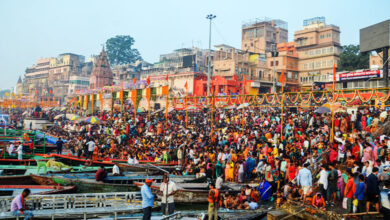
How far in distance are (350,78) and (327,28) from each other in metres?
21.0

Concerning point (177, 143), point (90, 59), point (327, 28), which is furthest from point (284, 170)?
point (90, 59)

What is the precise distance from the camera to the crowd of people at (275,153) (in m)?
9.94

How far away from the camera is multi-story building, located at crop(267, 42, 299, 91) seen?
173 ft

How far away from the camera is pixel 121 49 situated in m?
96.9

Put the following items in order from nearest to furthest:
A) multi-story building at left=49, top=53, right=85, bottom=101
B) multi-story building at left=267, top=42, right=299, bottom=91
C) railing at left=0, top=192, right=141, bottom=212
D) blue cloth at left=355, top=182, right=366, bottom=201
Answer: blue cloth at left=355, top=182, right=366, bottom=201, railing at left=0, top=192, right=141, bottom=212, multi-story building at left=267, top=42, right=299, bottom=91, multi-story building at left=49, top=53, right=85, bottom=101

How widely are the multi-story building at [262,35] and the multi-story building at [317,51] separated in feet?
20.8

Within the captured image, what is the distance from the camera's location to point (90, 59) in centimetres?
10631

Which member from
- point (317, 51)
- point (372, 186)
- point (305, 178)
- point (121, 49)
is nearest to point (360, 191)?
point (372, 186)

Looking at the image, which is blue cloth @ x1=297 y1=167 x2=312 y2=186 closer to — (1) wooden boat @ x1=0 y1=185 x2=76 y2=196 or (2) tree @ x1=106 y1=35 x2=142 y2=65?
(1) wooden boat @ x1=0 y1=185 x2=76 y2=196

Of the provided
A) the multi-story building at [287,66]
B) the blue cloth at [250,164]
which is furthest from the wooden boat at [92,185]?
the multi-story building at [287,66]

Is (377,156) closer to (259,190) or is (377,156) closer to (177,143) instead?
(259,190)

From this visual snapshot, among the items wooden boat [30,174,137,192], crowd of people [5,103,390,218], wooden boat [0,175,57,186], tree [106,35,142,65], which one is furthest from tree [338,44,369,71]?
tree [106,35,142,65]

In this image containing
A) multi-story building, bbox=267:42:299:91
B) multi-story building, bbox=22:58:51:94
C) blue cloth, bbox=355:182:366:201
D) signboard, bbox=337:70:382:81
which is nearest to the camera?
Answer: blue cloth, bbox=355:182:366:201

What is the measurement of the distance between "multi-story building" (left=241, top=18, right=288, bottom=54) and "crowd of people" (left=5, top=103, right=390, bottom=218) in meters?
37.7
